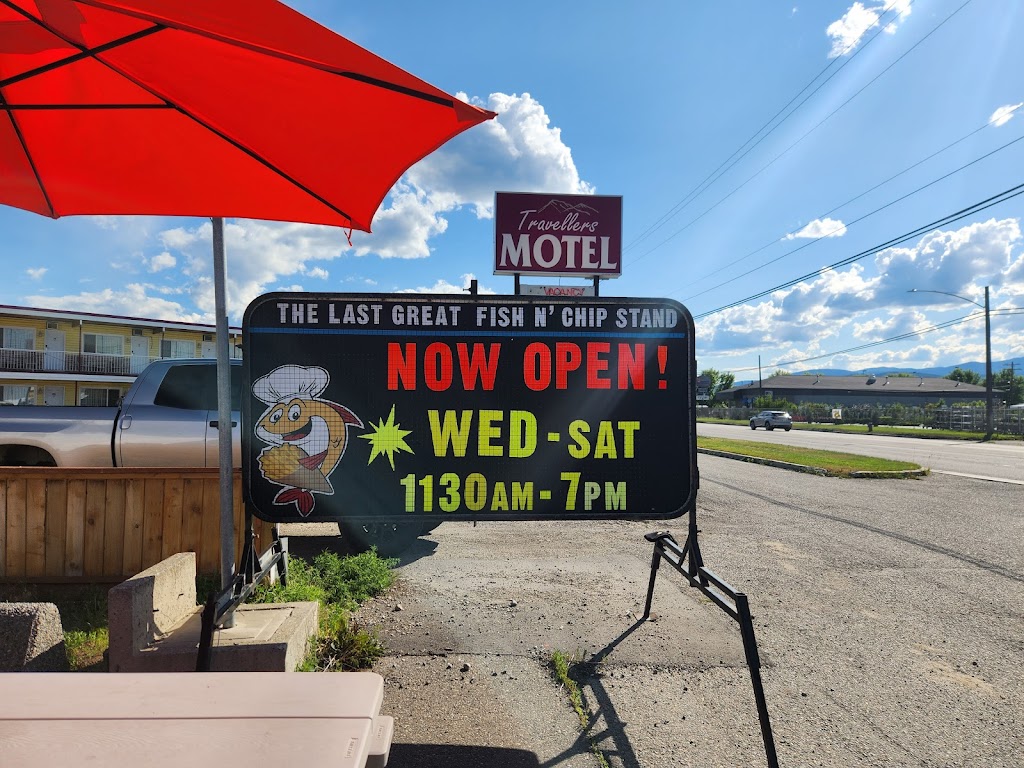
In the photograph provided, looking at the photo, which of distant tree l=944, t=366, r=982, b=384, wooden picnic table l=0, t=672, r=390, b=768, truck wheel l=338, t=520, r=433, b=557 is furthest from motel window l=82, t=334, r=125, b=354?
distant tree l=944, t=366, r=982, b=384

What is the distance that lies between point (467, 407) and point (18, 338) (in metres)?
35.8

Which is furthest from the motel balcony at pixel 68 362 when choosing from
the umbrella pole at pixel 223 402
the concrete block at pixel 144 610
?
the umbrella pole at pixel 223 402

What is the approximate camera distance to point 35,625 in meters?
3.31

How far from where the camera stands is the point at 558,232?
15.3 m

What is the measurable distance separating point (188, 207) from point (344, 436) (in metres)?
1.52

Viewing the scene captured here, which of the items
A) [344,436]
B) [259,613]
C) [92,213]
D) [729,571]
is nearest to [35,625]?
[259,613]

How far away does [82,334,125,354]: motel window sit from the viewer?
31609mm

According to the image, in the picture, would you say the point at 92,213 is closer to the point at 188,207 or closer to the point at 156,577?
the point at 188,207

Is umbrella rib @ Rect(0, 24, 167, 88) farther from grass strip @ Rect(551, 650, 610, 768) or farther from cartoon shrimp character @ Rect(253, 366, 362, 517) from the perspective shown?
grass strip @ Rect(551, 650, 610, 768)

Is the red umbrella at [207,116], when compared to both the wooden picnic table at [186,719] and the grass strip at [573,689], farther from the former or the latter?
the grass strip at [573,689]

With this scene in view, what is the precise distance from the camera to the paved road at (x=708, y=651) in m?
3.09

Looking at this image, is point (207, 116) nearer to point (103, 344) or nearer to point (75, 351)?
point (75, 351)

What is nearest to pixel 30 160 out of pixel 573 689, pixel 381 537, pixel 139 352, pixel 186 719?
pixel 186 719

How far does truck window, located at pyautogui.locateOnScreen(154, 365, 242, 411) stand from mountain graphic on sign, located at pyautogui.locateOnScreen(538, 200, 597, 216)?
1074 centimetres
